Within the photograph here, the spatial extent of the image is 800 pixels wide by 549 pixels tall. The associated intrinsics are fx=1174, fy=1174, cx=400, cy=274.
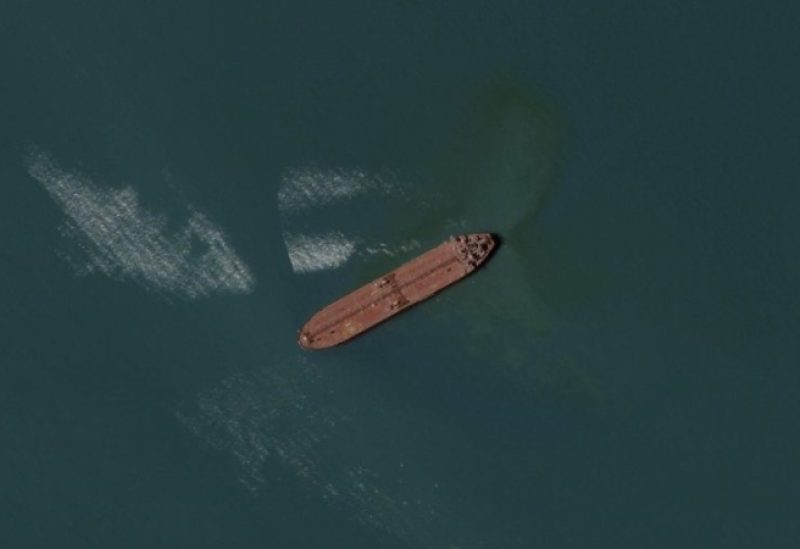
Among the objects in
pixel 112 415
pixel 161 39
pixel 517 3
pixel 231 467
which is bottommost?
pixel 231 467

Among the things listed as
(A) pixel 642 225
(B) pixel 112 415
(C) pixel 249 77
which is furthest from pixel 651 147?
(B) pixel 112 415

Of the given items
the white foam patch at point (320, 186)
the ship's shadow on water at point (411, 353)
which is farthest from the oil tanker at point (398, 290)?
the white foam patch at point (320, 186)

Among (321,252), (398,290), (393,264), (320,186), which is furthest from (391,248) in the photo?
(320,186)

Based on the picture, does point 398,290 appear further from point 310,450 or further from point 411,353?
point 310,450

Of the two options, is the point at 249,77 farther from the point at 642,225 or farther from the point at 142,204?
the point at 642,225

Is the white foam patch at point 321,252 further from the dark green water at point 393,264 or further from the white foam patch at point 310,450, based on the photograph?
the white foam patch at point 310,450
